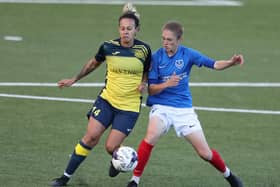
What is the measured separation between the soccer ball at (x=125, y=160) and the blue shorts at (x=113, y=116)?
47 centimetres

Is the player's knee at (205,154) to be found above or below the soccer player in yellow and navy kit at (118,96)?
below

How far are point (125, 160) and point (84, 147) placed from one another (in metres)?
0.72

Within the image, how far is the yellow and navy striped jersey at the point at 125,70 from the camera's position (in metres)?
12.0

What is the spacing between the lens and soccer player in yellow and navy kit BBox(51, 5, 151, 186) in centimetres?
1196

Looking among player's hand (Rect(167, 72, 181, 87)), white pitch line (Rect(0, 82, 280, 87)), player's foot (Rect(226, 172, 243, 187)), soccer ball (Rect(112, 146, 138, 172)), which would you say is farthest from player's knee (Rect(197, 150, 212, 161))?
white pitch line (Rect(0, 82, 280, 87))

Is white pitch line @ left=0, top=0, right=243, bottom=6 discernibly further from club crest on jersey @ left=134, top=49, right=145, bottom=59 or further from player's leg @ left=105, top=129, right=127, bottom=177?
player's leg @ left=105, top=129, right=127, bottom=177

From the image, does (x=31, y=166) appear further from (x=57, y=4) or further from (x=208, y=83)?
(x=57, y=4)

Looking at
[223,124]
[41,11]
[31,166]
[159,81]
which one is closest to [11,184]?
[31,166]

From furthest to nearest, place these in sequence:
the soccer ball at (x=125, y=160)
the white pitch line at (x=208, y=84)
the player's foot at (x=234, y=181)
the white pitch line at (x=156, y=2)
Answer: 1. the white pitch line at (x=156, y=2)
2. the white pitch line at (x=208, y=84)
3. the player's foot at (x=234, y=181)
4. the soccer ball at (x=125, y=160)

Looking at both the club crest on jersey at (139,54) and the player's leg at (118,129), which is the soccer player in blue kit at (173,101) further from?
the player's leg at (118,129)

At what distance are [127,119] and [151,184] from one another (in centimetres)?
95

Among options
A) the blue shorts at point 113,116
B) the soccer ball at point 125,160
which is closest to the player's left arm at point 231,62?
the blue shorts at point 113,116

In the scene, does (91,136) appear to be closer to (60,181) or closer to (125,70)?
(60,181)

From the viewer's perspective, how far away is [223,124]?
16.2 metres
